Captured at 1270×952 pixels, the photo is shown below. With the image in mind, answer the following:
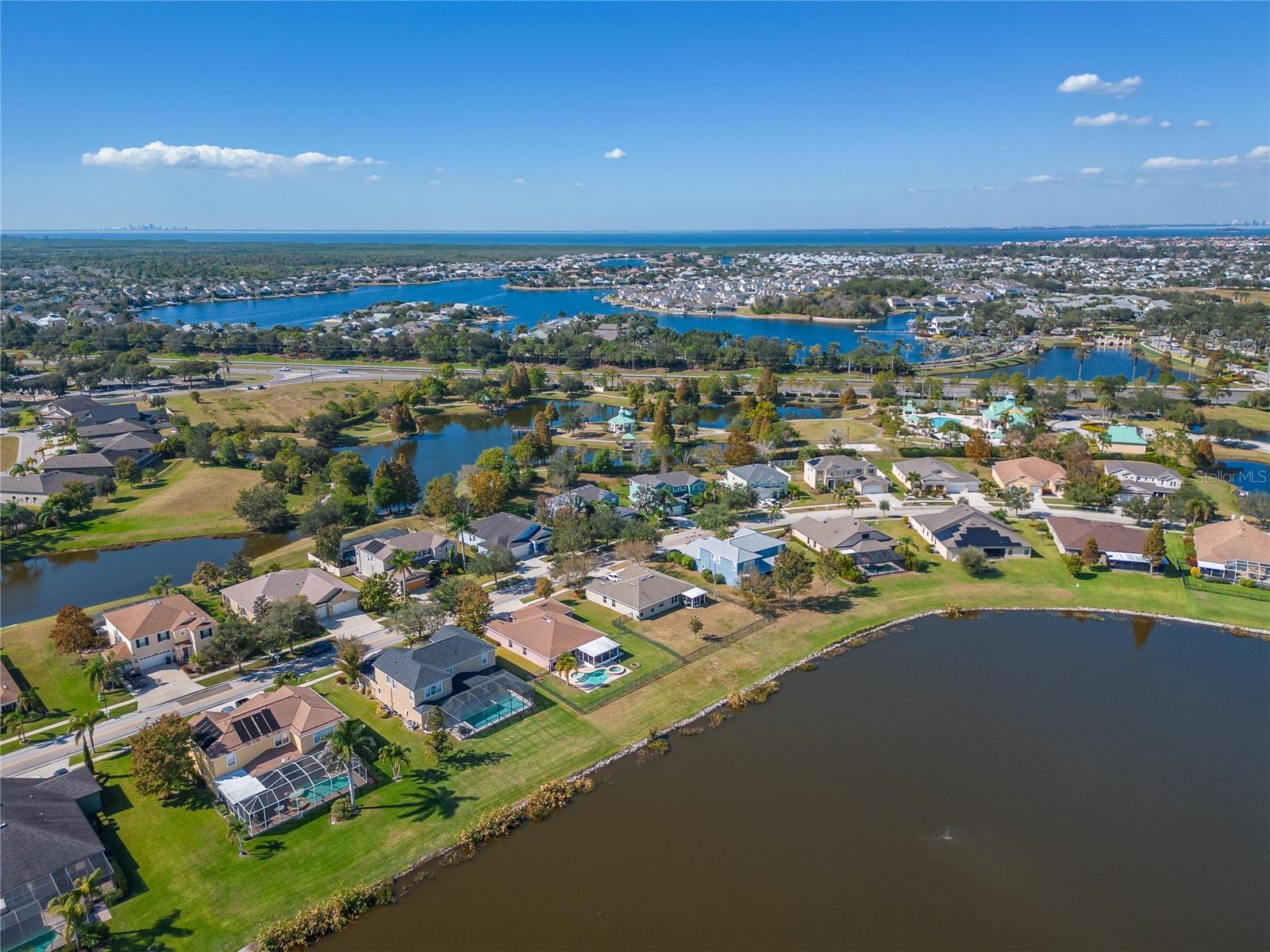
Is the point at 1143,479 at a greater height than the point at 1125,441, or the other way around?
the point at 1125,441

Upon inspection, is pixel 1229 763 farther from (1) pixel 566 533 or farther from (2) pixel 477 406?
(2) pixel 477 406

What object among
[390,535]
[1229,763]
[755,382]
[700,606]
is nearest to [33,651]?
[390,535]

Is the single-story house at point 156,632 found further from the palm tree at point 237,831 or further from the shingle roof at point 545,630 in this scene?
the shingle roof at point 545,630

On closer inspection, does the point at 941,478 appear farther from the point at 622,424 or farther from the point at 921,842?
the point at 921,842

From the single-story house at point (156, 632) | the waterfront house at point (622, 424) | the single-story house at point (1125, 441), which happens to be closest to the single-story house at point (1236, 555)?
the single-story house at point (1125, 441)

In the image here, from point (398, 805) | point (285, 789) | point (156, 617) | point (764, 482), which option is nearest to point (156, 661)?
point (156, 617)

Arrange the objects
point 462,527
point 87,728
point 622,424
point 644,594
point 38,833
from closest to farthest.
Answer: point 38,833 → point 87,728 → point 644,594 → point 462,527 → point 622,424

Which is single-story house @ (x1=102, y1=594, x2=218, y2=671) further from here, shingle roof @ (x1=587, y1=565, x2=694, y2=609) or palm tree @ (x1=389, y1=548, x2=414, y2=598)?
shingle roof @ (x1=587, y1=565, x2=694, y2=609)
